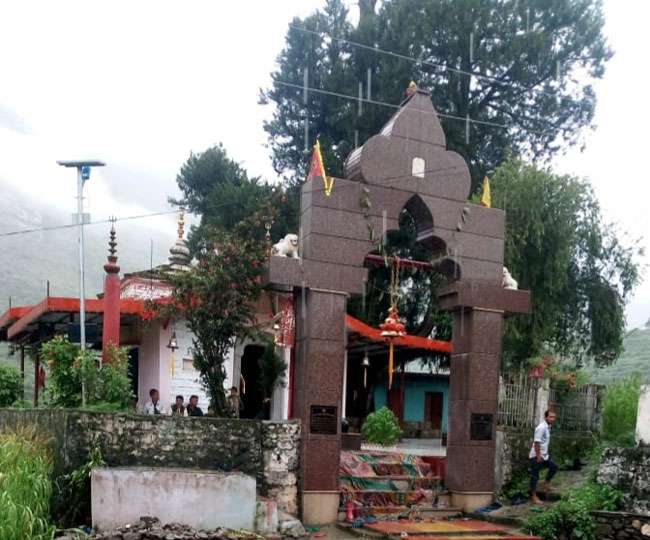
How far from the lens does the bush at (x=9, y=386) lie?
590 inches

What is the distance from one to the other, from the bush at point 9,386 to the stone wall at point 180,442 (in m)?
3.66

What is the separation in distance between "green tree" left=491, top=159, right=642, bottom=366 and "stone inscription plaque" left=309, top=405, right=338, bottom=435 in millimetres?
8134

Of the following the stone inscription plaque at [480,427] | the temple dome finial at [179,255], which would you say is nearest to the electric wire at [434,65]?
the temple dome finial at [179,255]

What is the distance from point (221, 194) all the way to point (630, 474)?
15.0 m

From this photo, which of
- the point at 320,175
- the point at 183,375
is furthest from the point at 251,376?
the point at 320,175

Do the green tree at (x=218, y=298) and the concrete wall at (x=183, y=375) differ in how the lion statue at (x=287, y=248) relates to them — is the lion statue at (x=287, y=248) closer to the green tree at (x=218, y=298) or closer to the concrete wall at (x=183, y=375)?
the green tree at (x=218, y=298)

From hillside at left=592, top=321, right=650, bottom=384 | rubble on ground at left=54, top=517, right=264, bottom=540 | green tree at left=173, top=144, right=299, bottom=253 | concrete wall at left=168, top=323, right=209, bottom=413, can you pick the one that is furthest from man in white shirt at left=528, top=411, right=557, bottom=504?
hillside at left=592, top=321, right=650, bottom=384

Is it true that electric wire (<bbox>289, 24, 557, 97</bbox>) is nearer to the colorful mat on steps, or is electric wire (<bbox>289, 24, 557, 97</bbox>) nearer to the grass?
the colorful mat on steps

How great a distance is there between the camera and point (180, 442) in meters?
10.3

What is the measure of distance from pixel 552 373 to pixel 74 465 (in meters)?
8.62

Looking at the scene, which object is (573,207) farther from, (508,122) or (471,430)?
(471,430)

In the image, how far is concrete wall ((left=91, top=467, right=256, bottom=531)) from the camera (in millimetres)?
9242

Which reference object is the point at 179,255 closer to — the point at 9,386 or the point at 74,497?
the point at 9,386

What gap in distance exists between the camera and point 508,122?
955 inches
